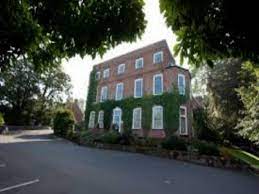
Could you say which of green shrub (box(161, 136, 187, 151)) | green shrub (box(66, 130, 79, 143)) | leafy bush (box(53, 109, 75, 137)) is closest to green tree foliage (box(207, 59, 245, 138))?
green shrub (box(161, 136, 187, 151))

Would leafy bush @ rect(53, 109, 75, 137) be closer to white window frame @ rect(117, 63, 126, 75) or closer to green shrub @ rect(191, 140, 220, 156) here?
white window frame @ rect(117, 63, 126, 75)

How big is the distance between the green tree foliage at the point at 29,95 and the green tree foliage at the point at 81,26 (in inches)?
1497

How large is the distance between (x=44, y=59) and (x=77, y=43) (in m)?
0.84

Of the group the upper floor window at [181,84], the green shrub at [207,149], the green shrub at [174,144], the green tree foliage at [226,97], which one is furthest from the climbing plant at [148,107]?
the green shrub at [207,149]

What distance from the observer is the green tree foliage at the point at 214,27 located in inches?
120

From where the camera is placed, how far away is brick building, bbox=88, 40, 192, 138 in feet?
69.7

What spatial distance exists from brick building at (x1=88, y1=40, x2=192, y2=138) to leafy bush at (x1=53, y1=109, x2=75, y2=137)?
2455 mm

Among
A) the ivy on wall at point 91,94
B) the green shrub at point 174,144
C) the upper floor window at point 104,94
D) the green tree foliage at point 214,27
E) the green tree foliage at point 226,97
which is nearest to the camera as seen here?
the green tree foliage at point 214,27

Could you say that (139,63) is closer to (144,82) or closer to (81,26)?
(144,82)

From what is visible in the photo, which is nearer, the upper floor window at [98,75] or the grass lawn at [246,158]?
the grass lawn at [246,158]

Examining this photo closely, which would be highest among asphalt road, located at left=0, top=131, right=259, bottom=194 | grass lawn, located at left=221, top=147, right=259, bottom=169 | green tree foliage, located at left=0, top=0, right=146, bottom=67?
green tree foliage, located at left=0, top=0, right=146, bottom=67

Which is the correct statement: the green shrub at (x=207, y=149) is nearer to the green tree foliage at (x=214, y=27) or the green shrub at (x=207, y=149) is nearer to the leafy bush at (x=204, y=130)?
the leafy bush at (x=204, y=130)

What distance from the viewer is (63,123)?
28.0 m

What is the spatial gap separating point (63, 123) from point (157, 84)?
12.8m
